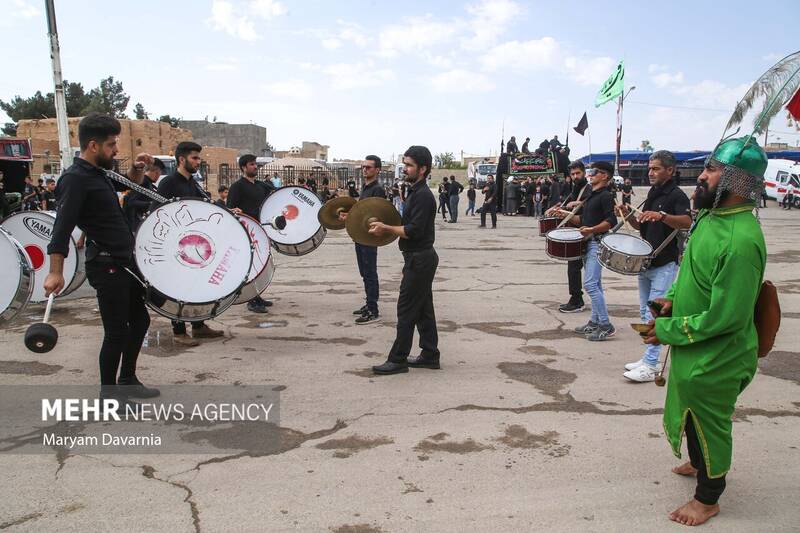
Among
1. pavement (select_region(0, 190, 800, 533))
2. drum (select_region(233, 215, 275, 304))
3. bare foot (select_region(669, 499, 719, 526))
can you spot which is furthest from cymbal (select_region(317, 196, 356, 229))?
bare foot (select_region(669, 499, 719, 526))

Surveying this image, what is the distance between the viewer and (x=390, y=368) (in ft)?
17.7

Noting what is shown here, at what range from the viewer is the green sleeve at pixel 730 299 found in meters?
2.77

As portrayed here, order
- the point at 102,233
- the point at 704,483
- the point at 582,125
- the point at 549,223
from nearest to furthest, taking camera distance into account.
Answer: the point at 704,483 → the point at 102,233 → the point at 549,223 → the point at 582,125

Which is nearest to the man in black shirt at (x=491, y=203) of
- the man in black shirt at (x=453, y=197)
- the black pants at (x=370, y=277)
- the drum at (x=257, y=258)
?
the man in black shirt at (x=453, y=197)

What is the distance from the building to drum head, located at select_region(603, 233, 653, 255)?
2199 inches

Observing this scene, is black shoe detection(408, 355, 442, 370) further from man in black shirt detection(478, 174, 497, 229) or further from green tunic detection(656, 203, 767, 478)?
man in black shirt detection(478, 174, 497, 229)

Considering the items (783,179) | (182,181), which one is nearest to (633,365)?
(182,181)

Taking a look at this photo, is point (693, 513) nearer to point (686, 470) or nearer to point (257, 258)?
point (686, 470)

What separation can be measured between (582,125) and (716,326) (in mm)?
27736

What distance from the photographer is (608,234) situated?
19.7ft

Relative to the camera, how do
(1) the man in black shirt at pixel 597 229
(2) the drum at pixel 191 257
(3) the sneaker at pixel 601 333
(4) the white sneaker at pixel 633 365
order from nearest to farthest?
(2) the drum at pixel 191 257 < (4) the white sneaker at pixel 633 365 < (1) the man in black shirt at pixel 597 229 < (3) the sneaker at pixel 601 333

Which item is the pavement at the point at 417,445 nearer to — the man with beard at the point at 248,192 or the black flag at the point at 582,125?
the man with beard at the point at 248,192

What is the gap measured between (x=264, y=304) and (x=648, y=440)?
5353 mm

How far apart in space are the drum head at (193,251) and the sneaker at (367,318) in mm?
2497
